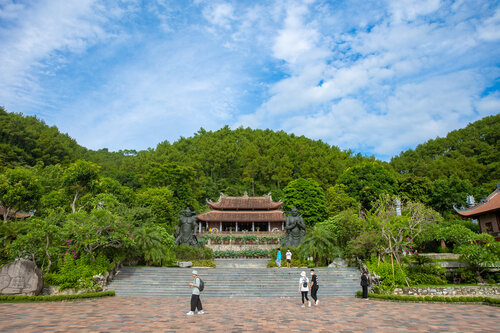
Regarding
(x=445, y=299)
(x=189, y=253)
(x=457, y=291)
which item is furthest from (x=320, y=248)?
(x=189, y=253)

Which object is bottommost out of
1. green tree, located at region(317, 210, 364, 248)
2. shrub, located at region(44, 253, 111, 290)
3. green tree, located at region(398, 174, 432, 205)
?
shrub, located at region(44, 253, 111, 290)

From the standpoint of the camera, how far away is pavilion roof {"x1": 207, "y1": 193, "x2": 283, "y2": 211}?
4225cm

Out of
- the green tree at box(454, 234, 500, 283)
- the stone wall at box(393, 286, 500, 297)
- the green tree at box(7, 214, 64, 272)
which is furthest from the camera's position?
the green tree at box(454, 234, 500, 283)

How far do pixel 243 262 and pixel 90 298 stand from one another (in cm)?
1193

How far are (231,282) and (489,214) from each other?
22930 millimetres

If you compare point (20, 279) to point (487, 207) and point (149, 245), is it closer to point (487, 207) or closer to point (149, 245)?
point (149, 245)

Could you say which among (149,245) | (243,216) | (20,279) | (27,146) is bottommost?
(20,279)

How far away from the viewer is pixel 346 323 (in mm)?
8406

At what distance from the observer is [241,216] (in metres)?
40.8

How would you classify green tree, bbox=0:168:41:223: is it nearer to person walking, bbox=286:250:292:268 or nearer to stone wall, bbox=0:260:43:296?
stone wall, bbox=0:260:43:296

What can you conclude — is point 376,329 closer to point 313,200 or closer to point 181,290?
point 181,290

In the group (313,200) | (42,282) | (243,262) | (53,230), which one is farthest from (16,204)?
(313,200)

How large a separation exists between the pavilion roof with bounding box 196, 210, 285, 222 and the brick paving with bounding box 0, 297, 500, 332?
27200mm

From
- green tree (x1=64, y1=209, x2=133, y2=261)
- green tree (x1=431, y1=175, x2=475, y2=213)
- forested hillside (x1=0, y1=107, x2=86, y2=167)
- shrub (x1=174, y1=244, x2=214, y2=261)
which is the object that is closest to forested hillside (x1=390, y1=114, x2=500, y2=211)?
green tree (x1=431, y1=175, x2=475, y2=213)
